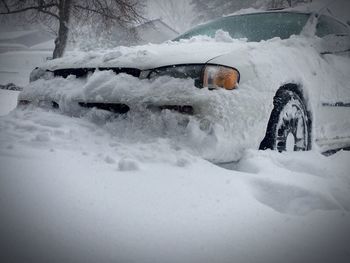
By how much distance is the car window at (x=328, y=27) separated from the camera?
3.68m

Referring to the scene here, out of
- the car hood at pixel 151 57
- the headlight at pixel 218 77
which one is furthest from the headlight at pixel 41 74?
the headlight at pixel 218 77

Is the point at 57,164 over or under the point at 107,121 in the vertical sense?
under

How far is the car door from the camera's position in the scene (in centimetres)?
302

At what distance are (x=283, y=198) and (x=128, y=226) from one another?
827 mm

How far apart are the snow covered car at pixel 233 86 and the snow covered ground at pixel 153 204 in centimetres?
30

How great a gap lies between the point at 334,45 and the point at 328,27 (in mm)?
748

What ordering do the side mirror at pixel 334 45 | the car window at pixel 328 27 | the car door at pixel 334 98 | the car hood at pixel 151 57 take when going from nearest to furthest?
the car hood at pixel 151 57, the car door at pixel 334 98, the side mirror at pixel 334 45, the car window at pixel 328 27

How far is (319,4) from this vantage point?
12.9 feet

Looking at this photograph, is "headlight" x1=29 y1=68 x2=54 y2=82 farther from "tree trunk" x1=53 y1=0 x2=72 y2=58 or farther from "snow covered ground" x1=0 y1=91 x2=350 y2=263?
"tree trunk" x1=53 y1=0 x2=72 y2=58

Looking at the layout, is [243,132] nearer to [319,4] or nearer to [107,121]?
[107,121]

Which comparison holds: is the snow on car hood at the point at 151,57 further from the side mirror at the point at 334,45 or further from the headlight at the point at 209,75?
the side mirror at the point at 334,45

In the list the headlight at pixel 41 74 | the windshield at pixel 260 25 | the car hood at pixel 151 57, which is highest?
the windshield at pixel 260 25

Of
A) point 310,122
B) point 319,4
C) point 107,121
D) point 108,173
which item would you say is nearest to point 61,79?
point 107,121

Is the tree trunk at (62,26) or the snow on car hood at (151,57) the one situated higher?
the tree trunk at (62,26)
